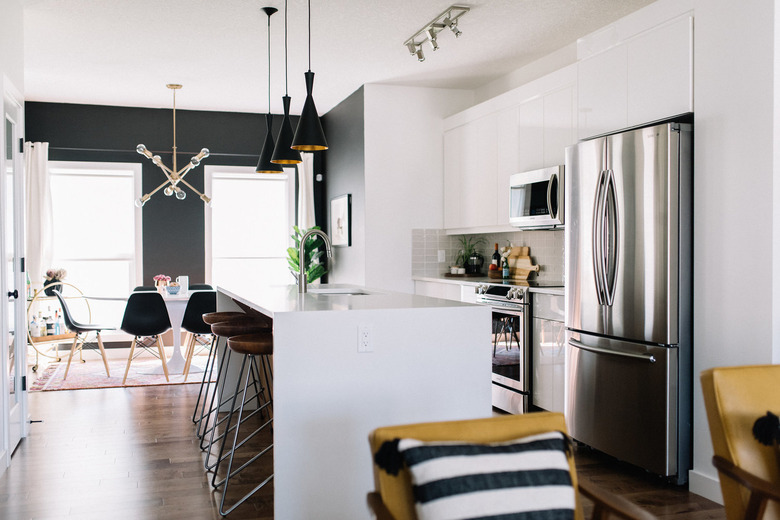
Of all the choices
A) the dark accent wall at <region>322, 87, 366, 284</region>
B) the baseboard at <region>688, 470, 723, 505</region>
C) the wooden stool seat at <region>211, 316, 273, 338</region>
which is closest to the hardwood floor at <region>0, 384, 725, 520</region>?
the baseboard at <region>688, 470, 723, 505</region>

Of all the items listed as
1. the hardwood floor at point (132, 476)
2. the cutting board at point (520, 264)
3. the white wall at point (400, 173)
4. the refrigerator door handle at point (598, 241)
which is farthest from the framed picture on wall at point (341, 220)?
the refrigerator door handle at point (598, 241)

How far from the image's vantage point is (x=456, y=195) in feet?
20.4

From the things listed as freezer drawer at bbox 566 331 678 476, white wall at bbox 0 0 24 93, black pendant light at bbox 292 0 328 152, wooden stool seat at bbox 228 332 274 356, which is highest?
white wall at bbox 0 0 24 93

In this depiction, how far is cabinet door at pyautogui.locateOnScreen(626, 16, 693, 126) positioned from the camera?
129 inches

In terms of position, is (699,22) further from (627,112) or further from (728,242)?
(728,242)

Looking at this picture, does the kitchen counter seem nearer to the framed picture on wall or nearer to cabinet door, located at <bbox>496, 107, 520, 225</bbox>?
cabinet door, located at <bbox>496, 107, 520, 225</bbox>

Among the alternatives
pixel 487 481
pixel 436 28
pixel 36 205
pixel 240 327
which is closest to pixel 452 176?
pixel 436 28

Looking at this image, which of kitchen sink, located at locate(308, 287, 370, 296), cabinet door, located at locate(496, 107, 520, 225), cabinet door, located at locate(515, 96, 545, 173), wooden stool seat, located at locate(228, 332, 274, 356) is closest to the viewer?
wooden stool seat, located at locate(228, 332, 274, 356)

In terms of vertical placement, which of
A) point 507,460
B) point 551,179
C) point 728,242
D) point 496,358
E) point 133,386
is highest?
point 551,179

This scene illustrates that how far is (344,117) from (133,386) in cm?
332

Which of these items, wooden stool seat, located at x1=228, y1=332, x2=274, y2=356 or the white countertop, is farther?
wooden stool seat, located at x1=228, y1=332, x2=274, y2=356

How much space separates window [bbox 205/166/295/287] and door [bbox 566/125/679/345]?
459 centimetres

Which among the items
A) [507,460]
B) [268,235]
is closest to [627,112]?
[507,460]

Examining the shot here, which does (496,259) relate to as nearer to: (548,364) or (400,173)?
(400,173)
